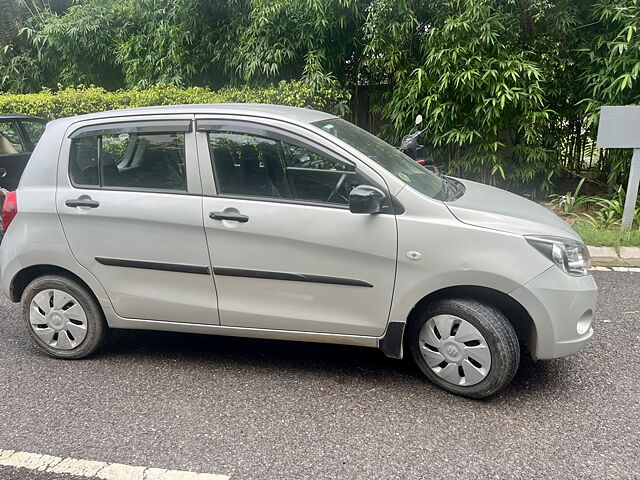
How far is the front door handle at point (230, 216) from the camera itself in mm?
3148

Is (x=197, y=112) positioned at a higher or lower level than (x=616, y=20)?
lower

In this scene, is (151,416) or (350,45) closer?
(151,416)

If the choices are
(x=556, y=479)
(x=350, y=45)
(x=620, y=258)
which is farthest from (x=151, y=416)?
(x=350, y=45)

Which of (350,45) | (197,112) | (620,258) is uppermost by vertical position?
(350,45)

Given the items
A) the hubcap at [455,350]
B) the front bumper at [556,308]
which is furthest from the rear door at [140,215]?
the front bumper at [556,308]

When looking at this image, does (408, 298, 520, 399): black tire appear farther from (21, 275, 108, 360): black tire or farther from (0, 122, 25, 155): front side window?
(0, 122, 25, 155): front side window

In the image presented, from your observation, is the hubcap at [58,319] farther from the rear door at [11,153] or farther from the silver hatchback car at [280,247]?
the rear door at [11,153]

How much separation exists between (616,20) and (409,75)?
2537mm

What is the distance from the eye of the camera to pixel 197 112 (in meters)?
3.33

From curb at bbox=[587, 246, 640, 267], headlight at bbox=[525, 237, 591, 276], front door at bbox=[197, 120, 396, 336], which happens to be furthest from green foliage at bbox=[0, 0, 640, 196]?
front door at bbox=[197, 120, 396, 336]

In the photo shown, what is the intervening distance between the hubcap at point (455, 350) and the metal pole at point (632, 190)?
13.2ft

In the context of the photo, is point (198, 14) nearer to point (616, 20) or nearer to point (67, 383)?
point (616, 20)

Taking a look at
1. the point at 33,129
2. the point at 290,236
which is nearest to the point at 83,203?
the point at 290,236

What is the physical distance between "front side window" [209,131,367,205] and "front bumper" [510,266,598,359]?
117 centimetres
